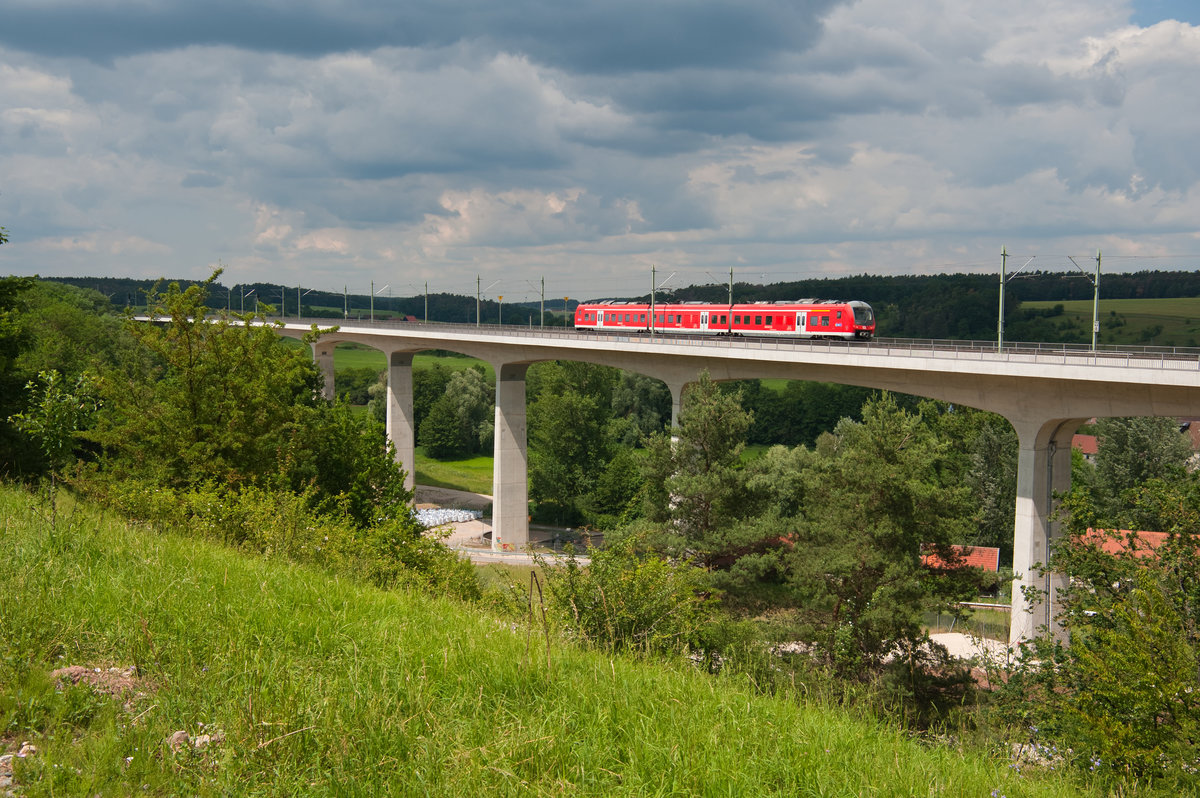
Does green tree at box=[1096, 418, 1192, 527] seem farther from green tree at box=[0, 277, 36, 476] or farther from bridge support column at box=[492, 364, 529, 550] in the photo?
green tree at box=[0, 277, 36, 476]

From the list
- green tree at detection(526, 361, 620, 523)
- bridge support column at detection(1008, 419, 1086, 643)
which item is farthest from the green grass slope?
green tree at detection(526, 361, 620, 523)

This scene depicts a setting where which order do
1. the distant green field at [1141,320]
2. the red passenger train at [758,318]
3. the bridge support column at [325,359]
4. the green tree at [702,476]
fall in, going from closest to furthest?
the green tree at [702,476], the red passenger train at [758,318], the bridge support column at [325,359], the distant green field at [1141,320]

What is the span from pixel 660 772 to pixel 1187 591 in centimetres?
1240

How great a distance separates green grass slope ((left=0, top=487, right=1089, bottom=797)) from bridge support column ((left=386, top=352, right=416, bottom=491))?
6166 centimetres

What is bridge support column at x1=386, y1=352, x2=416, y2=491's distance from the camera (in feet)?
221

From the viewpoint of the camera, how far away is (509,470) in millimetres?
54469

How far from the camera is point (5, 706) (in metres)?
4.73

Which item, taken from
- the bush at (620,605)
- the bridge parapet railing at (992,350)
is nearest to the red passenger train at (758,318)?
the bridge parapet railing at (992,350)

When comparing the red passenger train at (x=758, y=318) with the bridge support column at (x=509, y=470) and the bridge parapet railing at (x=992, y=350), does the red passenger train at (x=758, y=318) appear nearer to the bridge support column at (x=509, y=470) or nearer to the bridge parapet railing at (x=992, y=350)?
the bridge parapet railing at (x=992, y=350)

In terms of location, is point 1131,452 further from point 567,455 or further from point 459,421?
point 459,421

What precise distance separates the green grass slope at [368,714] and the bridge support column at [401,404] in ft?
202

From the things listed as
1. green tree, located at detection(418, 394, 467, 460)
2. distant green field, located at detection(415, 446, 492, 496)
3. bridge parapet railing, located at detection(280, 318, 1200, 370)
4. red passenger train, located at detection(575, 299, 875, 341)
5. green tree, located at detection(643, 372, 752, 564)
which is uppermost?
red passenger train, located at detection(575, 299, 875, 341)

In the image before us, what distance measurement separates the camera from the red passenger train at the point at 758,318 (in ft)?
136

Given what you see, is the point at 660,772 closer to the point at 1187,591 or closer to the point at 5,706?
the point at 5,706
